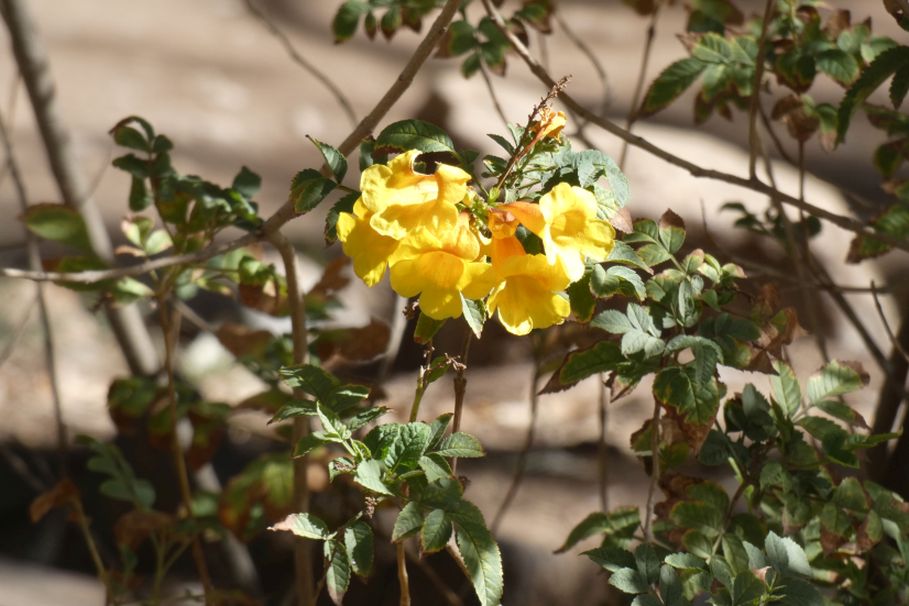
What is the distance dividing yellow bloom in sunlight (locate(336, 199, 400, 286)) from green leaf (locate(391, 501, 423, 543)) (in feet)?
0.71

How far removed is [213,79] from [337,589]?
12.7 feet

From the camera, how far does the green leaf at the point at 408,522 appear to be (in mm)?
988

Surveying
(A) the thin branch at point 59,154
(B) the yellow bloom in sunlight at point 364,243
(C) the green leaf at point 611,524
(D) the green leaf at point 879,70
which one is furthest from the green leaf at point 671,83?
(A) the thin branch at point 59,154

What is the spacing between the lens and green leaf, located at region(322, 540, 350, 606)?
1020 mm

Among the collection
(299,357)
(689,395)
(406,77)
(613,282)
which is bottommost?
(299,357)

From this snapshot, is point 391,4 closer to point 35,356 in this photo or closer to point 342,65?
point 35,356

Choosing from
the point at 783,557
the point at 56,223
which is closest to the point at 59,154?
the point at 56,223

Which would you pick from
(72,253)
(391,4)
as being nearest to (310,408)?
(391,4)

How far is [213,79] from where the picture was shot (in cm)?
459

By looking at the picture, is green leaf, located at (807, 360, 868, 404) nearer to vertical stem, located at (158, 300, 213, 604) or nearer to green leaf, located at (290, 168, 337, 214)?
green leaf, located at (290, 168, 337, 214)

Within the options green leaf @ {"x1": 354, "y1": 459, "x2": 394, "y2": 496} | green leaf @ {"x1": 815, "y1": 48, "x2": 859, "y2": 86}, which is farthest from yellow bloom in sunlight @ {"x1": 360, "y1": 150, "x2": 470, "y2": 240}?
green leaf @ {"x1": 815, "y1": 48, "x2": 859, "y2": 86}

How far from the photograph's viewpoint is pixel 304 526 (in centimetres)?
103

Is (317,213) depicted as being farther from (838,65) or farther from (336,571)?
(336,571)

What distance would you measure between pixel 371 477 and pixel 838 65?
89 cm
